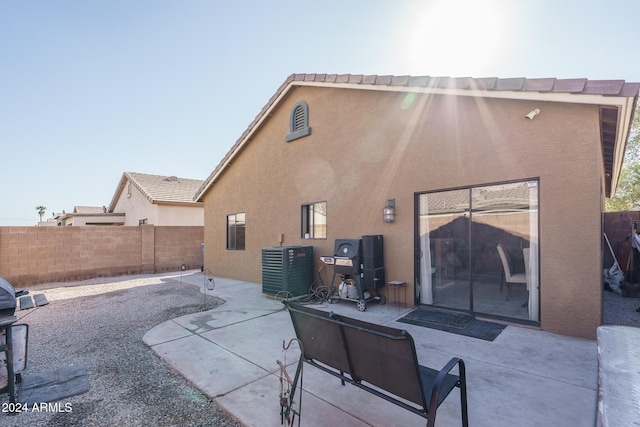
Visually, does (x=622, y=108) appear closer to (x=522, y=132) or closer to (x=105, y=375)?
(x=522, y=132)

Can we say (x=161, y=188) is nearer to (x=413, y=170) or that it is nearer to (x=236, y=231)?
(x=236, y=231)

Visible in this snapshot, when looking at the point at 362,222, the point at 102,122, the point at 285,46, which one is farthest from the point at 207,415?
the point at 102,122

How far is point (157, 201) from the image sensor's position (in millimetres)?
14734

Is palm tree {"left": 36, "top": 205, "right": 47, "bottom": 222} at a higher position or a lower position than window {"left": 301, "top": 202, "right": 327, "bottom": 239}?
higher

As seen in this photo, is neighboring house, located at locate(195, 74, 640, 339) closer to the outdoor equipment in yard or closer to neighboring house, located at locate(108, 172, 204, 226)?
the outdoor equipment in yard

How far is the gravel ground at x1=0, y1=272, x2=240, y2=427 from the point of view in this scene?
104 inches

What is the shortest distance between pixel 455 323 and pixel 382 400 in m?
2.80

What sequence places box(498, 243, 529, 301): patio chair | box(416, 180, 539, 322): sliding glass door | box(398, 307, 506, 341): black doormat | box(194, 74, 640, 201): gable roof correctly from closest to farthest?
box(194, 74, 640, 201): gable roof → box(398, 307, 506, 341): black doormat → box(416, 180, 539, 322): sliding glass door → box(498, 243, 529, 301): patio chair

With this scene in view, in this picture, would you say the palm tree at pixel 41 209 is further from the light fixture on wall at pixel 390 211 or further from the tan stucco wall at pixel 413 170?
the light fixture on wall at pixel 390 211

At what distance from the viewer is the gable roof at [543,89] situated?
153 inches

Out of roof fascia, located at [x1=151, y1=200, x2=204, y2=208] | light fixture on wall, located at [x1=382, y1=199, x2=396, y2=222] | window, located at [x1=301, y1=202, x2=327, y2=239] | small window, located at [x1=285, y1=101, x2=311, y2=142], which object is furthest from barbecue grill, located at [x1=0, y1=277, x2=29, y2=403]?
roof fascia, located at [x1=151, y1=200, x2=204, y2=208]

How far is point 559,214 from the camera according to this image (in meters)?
4.39

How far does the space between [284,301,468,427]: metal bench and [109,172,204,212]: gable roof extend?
12986mm

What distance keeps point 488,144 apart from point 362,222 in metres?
2.99
